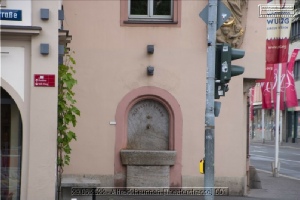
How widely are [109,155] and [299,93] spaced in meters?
49.7

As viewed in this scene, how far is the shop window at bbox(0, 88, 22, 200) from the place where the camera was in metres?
13.1

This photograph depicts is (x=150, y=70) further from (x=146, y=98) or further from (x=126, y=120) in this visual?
(x=126, y=120)

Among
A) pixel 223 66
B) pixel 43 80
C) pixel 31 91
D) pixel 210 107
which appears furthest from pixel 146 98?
pixel 223 66

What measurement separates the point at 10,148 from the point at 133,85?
504 centimetres

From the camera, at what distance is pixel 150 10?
58.7 feet

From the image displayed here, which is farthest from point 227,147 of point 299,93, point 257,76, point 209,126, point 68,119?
point 299,93

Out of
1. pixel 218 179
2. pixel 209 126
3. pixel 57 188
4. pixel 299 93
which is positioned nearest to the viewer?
pixel 209 126

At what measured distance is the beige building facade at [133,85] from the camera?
1750 cm

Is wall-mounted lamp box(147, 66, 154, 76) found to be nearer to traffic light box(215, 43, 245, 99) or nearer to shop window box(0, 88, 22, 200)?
shop window box(0, 88, 22, 200)

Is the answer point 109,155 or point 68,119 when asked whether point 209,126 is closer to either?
point 68,119

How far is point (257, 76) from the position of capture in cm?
1841

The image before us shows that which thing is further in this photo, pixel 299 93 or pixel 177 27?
pixel 299 93

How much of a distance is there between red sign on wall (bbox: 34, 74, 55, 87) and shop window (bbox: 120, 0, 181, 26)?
501cm

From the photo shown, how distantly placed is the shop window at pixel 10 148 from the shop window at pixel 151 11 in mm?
5236
